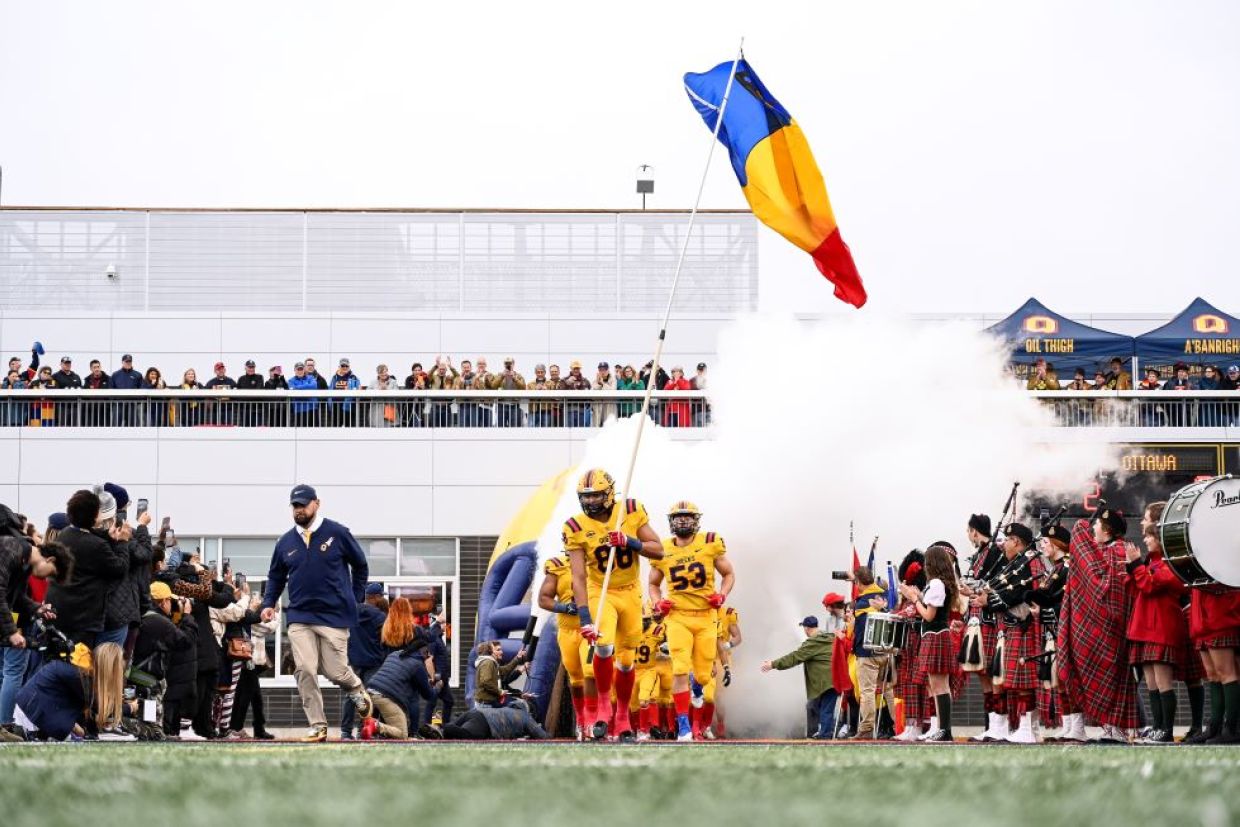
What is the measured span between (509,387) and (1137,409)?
8.85 m

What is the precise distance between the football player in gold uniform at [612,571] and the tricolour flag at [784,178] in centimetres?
406

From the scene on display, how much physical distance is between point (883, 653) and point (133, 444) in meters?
13.4

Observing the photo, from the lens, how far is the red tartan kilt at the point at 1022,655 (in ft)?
46.3

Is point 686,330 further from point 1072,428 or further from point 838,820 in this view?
point 838,820

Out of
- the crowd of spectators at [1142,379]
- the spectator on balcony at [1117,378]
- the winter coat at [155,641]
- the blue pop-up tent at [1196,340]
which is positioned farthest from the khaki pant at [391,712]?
the blue pop-up tent at [1196,340]

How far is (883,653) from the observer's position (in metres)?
16.1

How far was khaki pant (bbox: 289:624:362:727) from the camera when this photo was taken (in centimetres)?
1305

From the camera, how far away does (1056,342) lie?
25406 mm

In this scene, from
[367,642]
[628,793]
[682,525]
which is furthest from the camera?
[367,642]

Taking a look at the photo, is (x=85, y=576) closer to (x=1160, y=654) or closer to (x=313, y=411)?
(x=1160, y=654)

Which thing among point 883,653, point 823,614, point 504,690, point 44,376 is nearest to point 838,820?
point 883,653

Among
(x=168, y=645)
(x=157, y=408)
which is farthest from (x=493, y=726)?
(x=157, y=408)

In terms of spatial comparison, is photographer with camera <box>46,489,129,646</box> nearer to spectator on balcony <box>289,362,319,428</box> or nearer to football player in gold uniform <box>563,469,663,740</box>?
football player in gold uniform <box>563,469,663,740</box>

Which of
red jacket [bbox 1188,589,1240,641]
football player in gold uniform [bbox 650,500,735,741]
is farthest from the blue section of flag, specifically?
red jacket [bbox 1188,589,1240,641]
